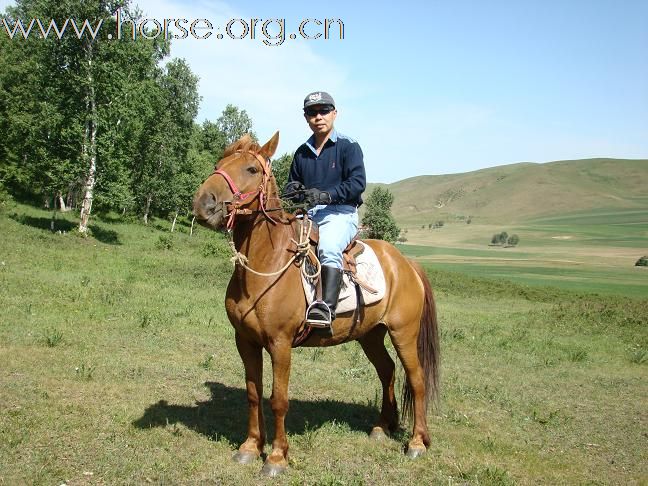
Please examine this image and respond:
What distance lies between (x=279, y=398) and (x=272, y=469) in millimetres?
709

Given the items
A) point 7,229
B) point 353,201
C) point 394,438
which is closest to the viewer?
point 353,201

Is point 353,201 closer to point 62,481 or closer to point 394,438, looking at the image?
point 394,438

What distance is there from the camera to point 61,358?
8242 mm

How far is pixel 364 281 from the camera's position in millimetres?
5832

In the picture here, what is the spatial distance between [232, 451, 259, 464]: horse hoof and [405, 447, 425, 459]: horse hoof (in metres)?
1.82

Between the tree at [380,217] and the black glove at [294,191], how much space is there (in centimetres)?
5706

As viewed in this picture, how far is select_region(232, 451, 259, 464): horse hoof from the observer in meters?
5.43

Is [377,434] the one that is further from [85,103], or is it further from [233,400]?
[85,103]

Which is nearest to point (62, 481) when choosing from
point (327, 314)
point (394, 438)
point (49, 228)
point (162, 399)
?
point (162, 399)

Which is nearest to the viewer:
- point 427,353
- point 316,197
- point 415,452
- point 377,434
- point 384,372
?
point 316,197

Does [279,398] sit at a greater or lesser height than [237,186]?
lesser

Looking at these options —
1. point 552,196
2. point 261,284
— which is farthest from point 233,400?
point 552,196

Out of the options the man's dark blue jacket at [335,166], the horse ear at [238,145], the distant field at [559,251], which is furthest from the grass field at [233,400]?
the distant field at [559,251]

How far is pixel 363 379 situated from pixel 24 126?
27.4 meters
